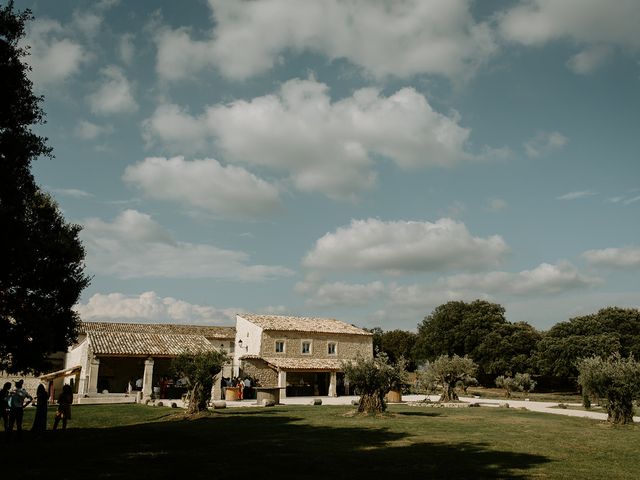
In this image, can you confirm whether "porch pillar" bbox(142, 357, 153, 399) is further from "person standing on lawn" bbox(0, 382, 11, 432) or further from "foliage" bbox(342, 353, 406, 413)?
"person standing on lawn" bbox(0, 382, 11, 432)

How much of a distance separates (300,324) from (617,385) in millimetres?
30973

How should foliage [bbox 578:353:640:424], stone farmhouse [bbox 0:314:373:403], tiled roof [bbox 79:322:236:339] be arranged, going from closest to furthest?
1. foliage [bbox 578:353:640:424]
2. stone farmhouse [bbox 0:314:373:403]
3. tiled roof [bbox 79:322:236:339]

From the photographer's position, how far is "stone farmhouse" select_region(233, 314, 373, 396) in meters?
42.2

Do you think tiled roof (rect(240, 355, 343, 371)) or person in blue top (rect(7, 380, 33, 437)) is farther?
tiled roof (rect(240, 355, 343, 371))

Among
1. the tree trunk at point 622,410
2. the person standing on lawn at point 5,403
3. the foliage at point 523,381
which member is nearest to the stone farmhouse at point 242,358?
the foliage at point 523,381

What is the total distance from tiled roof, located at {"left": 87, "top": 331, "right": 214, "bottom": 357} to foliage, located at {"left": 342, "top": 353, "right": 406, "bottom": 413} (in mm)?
13709

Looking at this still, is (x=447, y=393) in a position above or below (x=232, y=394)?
above

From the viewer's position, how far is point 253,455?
39.1 feet

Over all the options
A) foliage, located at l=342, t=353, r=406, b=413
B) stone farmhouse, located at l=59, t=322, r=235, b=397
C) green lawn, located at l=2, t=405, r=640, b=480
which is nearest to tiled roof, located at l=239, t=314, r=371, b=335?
stone farmhouse, located at l=59, t=322, r=235, b=397

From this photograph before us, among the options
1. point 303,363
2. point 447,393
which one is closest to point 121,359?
point 303,363

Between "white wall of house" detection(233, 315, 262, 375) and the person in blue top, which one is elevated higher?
"white wall of house" detection(233, 315, 262, 375)

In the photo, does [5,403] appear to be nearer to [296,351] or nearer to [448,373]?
[448,373]

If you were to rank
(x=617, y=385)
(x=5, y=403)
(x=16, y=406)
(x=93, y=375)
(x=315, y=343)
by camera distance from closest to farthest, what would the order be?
(x=16, y=406) → (x=5, y=403) → (x=617, y=385) → (x=93, y=375) → (x=315, y=343)

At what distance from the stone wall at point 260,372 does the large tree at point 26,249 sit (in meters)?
22.5
